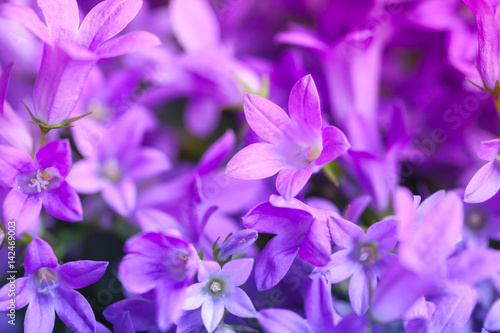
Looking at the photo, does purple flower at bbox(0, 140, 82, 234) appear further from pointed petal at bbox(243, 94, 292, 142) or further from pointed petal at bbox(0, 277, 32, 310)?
pointed petal at bbox(243, 94, 292, 142)

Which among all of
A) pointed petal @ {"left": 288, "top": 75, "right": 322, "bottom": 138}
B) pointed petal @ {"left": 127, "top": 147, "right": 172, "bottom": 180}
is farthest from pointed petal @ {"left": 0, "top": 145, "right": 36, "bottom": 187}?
pointed petal @ {"left": 288, "top": 75, "right": 322, "bottom": 138}

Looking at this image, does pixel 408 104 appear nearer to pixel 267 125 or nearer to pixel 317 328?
pixel 267 125

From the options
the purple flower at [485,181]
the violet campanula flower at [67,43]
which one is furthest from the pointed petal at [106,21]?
the purple flower at [485,181]

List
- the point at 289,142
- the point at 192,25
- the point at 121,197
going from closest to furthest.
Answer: the point at 289,142, the point at 121,197, the point at 192,25

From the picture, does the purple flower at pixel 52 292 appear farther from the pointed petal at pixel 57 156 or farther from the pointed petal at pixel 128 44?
the pointed petal at pixel 128 44

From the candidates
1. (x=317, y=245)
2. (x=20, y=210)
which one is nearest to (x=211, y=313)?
(x=317, y=245)

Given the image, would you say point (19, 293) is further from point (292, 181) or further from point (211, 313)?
point (292, 181)
